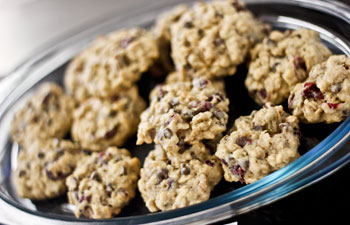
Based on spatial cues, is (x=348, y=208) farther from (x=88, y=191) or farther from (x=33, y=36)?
(x=33, y=36)

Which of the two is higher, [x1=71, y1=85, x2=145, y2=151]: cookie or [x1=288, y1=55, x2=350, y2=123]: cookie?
[x1=71, y1=85, x2=145, y2=151]: cookie

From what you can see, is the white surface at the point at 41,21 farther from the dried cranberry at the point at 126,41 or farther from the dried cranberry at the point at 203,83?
the dried cranberry at the point at 203,83

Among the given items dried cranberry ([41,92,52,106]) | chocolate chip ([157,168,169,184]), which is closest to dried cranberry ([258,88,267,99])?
chocolate chip ([157,168,169,184])

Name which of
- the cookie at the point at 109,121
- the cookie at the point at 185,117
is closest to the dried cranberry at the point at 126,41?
the cookie at the point at 109,121

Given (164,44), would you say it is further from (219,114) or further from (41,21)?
(41,21)

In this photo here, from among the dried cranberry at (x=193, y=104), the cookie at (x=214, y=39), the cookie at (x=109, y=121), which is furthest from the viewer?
the cookie at (x=109, y=121)

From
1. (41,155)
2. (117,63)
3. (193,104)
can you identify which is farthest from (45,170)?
(193,104)

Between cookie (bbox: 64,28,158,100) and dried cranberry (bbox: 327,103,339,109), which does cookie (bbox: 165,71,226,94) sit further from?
dried cranberry (bbox: 327,103,339,109)
